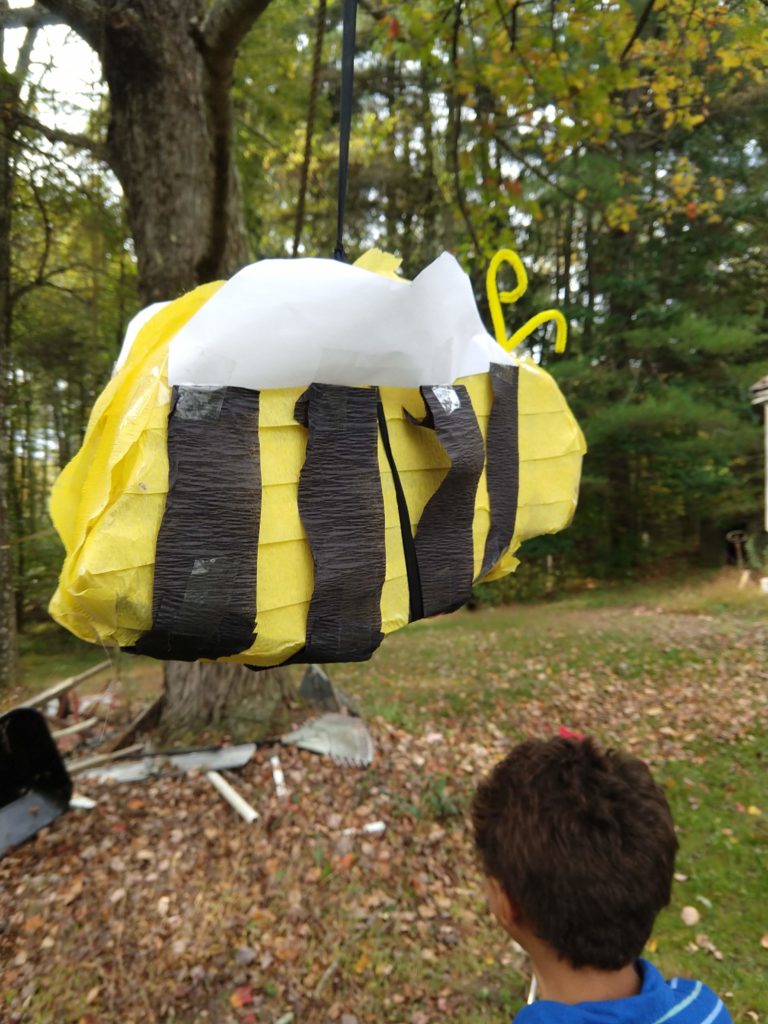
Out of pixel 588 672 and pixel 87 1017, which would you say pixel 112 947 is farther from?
pixel 588 672

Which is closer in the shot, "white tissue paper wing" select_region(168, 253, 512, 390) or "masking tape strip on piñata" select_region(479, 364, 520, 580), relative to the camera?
"white tissue paper wing" select_region(168, 253, 512, 390)

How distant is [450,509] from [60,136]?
304cm

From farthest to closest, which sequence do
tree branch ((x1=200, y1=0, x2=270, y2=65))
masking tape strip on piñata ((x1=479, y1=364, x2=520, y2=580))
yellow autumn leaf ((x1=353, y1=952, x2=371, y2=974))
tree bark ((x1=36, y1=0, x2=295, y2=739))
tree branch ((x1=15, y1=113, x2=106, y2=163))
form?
1. tree branch ((x1=15, y1=113, x2=106, y2=163))
2. yellow autumn leaf ((x1=353, y1=952, x2=371, y2=974))
3. tree bark ((x1=36, y1=0, x2=295, y2=739))
4. tree branch ((x1=200, y1=0, x2=270, y2=65))
5. masking tape strip on piñata ((x1=479, y1=364, x2=520, y2=580))

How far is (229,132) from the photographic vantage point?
242cm

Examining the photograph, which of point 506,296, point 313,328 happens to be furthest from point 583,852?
point 506,296

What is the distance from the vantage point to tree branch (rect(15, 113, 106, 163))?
8.63 feet

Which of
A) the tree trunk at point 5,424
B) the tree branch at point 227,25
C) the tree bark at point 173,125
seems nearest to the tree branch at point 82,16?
the tree bark at point 173,125

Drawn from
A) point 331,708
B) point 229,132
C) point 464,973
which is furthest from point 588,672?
point 229,132

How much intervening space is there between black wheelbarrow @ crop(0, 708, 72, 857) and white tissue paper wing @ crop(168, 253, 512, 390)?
2771 mm

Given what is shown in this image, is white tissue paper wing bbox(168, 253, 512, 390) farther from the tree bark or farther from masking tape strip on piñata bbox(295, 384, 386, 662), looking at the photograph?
the tree bark

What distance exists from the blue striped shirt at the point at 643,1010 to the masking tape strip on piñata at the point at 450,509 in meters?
0.57

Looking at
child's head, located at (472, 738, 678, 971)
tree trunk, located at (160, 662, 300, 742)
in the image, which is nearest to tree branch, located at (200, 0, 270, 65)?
child's head, located at (472, 738, 678, 971)

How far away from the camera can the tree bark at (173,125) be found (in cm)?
217

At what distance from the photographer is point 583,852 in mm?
913
